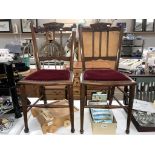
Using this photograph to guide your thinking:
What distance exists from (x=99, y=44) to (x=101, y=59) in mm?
152

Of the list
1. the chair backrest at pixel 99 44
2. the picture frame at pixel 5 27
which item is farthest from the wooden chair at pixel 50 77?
the picture frame at pixel 5 27

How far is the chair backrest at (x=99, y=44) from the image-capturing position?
1.63m

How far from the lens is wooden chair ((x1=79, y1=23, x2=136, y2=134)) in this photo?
53.2 inches

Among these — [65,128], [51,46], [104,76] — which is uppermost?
[51,46]

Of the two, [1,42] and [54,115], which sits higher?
[1,42]

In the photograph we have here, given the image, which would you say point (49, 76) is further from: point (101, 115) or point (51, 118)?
point (101, 115)

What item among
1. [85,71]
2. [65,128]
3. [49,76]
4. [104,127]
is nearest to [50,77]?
[49,76]

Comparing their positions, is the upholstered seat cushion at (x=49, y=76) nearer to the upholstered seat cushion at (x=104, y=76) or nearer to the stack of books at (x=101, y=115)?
the upholstered seat cushion at (x=104, y=76)

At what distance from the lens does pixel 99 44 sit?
5.49 ft

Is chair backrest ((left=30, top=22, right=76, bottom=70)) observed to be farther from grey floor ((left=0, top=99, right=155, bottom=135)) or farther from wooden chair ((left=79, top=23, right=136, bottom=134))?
grey floor ((left=0, top=99, right=155, bottom=135))
